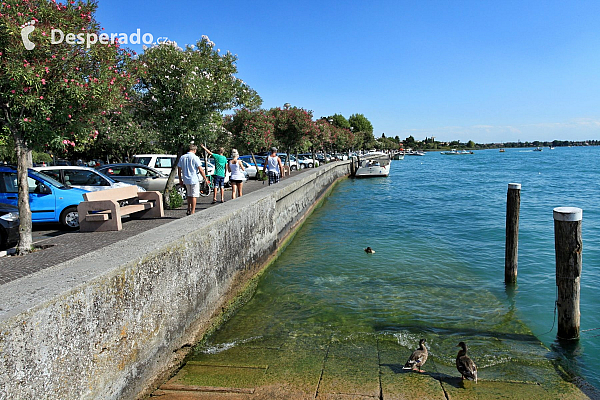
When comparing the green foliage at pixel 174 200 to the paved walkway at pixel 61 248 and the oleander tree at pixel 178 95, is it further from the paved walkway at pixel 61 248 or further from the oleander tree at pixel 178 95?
the paved walkway at pixel 61 248

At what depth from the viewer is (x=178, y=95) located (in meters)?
13.0

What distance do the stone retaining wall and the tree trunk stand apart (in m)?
3.40

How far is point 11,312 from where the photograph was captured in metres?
2.66

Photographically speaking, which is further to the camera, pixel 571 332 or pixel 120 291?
pixel 571 332

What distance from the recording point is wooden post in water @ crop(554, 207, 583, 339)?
6.30 meters

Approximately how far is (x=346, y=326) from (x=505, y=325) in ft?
8.90

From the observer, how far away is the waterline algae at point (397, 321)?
4793 millimetres

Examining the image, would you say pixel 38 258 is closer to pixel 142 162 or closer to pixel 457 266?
pixel 457 266

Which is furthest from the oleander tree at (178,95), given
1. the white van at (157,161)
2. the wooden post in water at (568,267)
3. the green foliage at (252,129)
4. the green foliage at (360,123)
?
the green foliage at (360,123)

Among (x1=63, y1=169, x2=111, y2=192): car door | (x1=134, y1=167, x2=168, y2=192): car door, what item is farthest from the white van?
(x1=63, y1=169, x2=111, y2=192): car door

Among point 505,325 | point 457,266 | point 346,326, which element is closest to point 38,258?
point 346,326

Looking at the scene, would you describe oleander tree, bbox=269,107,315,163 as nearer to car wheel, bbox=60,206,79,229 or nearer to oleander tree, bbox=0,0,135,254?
car wheel, bbox=60,206,79,229

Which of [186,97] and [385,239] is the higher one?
[186,97]

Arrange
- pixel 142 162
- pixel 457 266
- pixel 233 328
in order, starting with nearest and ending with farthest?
pixel 233 328 → pixel 457 266 → pixel 142 162
